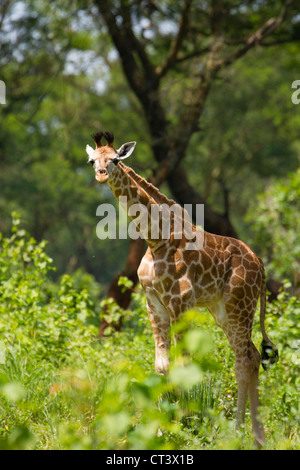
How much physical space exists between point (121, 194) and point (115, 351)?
3002 millimetres

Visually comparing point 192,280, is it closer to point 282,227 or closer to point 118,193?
point 118,193

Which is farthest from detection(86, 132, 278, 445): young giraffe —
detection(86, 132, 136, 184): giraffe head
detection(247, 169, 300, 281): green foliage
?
detection(247, 169, 300, 281): green foliage

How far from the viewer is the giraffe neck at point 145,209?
217 inches

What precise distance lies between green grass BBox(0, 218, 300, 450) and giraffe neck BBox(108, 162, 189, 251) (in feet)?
2.96

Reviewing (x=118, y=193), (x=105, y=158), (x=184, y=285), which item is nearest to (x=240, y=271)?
(x=184, y=285)

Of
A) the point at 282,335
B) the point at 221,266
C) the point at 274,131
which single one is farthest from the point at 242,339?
the point at 274,131

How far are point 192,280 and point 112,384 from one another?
1486 mm

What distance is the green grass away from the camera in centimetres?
433

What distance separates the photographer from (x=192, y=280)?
564 centimetres

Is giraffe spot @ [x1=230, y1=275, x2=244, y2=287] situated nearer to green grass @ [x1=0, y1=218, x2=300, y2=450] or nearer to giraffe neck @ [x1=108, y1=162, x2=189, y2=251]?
green grass @ [x1=0, y1=218, x2=300, y2=450]

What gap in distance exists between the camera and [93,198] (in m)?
28.9
